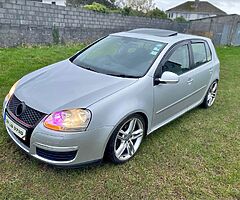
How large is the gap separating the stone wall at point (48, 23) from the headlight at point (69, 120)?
6.59 meters

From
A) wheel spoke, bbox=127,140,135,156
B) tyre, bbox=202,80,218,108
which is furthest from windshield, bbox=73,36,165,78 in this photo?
tyre, bbox=202,80,218,108

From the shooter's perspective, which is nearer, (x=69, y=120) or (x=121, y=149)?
(x=69, y=120)

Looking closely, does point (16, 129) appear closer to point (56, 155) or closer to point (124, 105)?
point (56, 155)

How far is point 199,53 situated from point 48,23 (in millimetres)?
6917

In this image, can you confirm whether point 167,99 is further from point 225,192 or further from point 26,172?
point 26,172

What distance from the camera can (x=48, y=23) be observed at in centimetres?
922

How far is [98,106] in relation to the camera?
7.76 ft

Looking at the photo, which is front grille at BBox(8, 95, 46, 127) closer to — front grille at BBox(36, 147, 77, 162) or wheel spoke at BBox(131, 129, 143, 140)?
front grille at BBox(36, 147, 77, 162)

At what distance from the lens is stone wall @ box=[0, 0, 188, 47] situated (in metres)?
7.91

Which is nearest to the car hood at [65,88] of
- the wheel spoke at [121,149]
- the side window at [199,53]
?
the wheel spoke at [121,149]

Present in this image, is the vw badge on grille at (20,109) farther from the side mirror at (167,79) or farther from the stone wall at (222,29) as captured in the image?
the stone wall at (222,29)

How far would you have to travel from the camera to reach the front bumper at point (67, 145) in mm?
2244

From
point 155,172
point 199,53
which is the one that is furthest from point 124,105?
point 199,53

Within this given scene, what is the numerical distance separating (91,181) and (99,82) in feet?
3.53
